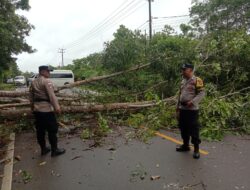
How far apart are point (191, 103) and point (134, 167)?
159cm

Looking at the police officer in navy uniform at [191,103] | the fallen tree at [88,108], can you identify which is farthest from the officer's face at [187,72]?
the fallen tree at [88,108]

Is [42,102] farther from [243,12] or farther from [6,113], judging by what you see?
[243,12]

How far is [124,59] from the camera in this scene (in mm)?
12273

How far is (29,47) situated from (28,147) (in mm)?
22971

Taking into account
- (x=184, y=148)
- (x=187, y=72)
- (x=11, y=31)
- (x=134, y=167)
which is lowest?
(x=134, y=167)

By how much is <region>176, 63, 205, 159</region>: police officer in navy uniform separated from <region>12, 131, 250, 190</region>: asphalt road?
42 centimetres

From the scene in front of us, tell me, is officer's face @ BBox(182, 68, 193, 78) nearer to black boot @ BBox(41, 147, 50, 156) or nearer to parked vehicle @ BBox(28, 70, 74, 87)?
black boot @ BBox(41, 147, 50, 156)

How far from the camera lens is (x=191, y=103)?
632cm

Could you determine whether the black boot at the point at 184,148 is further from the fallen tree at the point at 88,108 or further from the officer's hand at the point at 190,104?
the fallen tree at the point at 88,108

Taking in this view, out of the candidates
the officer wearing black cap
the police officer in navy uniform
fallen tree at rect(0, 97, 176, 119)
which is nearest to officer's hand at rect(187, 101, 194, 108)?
the police officer in navy uniform

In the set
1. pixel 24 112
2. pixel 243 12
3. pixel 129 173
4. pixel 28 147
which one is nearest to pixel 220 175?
pixel 129 173

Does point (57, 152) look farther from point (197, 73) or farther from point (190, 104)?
point (197, 73)

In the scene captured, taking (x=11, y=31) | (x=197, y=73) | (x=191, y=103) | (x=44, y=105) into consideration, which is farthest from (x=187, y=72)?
(x=11, y=31)

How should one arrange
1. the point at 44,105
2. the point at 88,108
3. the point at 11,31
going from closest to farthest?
the point at 44,105
the point at 88,108
the point at 11,31
